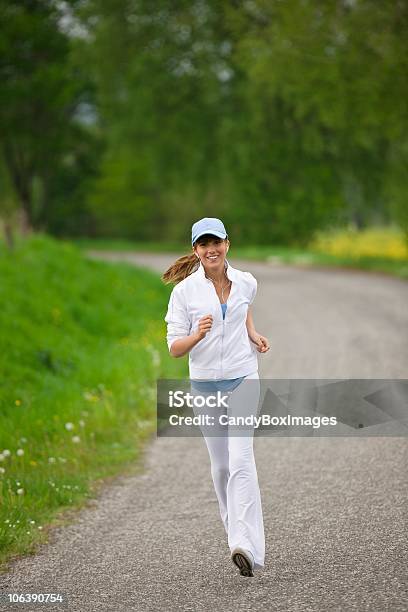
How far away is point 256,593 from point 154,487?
2440mm

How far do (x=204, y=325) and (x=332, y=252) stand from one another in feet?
102

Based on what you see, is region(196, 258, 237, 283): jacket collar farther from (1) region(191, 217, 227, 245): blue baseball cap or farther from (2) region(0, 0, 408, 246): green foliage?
(2) region(0, 0, 408, 246): green foliage

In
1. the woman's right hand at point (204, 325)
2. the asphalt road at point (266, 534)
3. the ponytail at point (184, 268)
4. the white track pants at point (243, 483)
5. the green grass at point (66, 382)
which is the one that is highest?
the ponytail at point (184, 268)

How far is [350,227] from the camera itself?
37250 mm

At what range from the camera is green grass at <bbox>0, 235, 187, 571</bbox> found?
662 cm

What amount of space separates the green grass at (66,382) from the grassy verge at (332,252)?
1167 cm

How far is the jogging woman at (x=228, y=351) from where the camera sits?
4797 mm

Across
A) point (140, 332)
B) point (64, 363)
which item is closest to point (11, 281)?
point (140, 332)

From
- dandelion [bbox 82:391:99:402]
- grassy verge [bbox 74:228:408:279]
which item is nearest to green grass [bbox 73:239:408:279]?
grassy verge [bbox 74:228:408:279]

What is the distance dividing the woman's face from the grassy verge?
66.1 ft

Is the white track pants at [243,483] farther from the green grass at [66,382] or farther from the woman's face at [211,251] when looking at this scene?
the green grass at [66,382]

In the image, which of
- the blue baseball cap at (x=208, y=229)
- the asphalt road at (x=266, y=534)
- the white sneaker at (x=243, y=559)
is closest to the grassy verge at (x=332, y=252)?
the asphalt road at (x=266, y=534)

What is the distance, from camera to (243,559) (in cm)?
473

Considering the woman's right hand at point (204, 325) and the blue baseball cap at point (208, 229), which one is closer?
the woman's right hand at point (204, 325)
